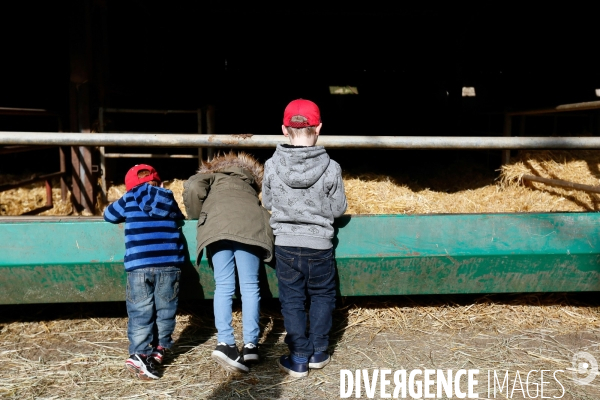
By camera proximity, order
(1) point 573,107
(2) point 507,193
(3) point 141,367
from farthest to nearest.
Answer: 1. (2) point 507,193
2. (1) point 573,107
3. (3) point 141,367

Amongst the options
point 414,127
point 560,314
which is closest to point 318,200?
point 560,314

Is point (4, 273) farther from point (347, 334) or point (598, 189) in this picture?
point (598, 189)

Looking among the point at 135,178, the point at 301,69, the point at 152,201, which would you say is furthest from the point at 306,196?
the point at 301,69

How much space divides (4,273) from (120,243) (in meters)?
0.60

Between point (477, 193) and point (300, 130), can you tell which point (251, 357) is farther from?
point (477, 193)

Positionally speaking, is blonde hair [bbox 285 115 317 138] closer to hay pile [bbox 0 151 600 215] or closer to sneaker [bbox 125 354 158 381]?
sneaker [bbox 125 354 158 381]

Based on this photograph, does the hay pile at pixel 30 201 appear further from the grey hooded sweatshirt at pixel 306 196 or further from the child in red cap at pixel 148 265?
the grey hooded sweatshirt at pixel 306 196

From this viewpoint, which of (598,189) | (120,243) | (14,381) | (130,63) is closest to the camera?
(14,381)

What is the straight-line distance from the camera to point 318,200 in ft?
8.34

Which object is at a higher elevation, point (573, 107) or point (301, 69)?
point (301, 69)

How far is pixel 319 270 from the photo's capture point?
2584mm

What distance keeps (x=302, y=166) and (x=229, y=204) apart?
0.43 meters

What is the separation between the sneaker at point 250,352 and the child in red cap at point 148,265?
0.39m

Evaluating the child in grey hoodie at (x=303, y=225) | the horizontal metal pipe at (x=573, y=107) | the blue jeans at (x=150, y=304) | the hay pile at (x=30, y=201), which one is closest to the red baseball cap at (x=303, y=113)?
the child in grey hoodie at (x=303, y=225)
